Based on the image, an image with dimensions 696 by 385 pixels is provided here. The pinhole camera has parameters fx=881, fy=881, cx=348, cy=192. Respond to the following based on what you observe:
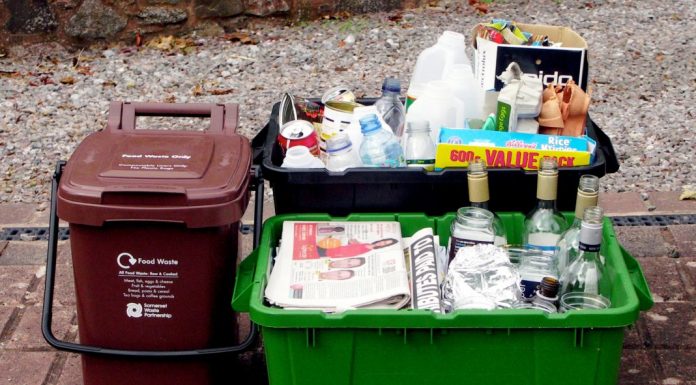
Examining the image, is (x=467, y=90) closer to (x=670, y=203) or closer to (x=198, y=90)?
(x=670, y=203)

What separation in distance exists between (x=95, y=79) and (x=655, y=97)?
10.0 feet

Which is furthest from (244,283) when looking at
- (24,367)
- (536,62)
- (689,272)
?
(689,272)

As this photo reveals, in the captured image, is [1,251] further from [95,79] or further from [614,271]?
[614,271]

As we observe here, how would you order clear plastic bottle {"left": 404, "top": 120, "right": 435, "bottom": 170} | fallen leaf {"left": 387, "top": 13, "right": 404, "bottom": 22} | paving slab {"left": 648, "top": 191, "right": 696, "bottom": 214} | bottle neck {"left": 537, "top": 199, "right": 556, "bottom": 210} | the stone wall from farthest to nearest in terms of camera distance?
fallen leaf {"left": 387, "top": 13, "right": 404, "bottom": 22} → the stone wall → paving slab {"left": 648, "top": 191, "right": 696, "bottom": 214} → clear plastic bottle {"left": 404, "top": 120, "right": 435, "bottom": 170} → bottle neck {"left": 537, "top": 199, "right": 556, "bottom": 210}

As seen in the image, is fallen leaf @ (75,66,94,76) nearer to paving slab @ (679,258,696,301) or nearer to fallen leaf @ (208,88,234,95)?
fallen leaf @ (208,88,234,95)

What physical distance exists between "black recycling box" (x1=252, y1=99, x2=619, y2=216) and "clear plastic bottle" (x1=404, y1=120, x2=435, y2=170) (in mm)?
51

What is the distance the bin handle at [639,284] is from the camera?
2033 mm

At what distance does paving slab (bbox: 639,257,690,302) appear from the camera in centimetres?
294

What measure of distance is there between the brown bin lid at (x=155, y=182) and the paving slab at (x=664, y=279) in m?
1.53

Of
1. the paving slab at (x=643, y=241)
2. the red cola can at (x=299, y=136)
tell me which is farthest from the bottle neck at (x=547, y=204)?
the paving slab at (x=643, y=241)

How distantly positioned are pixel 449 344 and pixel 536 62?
0.95 metres

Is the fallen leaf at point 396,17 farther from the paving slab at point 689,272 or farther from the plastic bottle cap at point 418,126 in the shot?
the plastic bottle cap at point 418,126

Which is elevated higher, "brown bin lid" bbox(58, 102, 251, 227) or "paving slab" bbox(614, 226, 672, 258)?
"brown bin lid" bbox(58, 102, 251, 227)

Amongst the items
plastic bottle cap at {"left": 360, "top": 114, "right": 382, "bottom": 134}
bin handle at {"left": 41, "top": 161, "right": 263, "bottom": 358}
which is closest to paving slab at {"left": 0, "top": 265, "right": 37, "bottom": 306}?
bin handle at {"left": 41, "top": 161, "right": 263, "bottom": 358}
